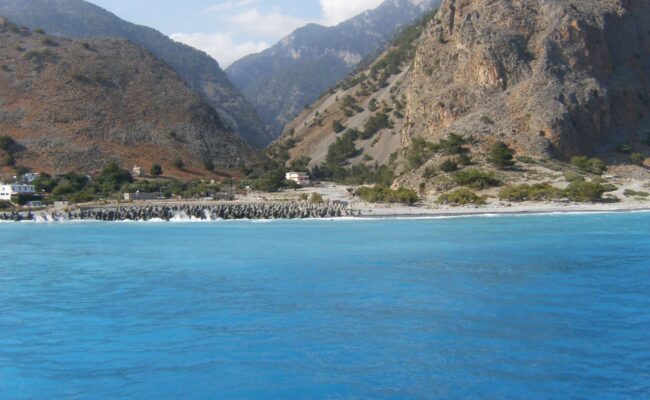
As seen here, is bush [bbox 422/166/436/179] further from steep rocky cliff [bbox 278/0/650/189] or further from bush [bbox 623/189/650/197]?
bush [bbox 623/189/650/197]

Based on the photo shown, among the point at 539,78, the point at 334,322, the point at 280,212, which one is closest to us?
the point at 334,322

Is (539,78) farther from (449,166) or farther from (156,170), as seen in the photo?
(156,170)

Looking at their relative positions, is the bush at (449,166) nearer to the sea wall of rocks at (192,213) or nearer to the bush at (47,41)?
the sea wall of rocks at (192,213)

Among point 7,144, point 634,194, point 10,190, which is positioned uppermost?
point 7,144

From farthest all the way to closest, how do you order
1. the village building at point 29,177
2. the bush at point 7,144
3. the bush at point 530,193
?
1. the bush at point 7,144
2. the village building at point 29,177
3. the bush at point 530,193

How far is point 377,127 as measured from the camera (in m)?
98.8

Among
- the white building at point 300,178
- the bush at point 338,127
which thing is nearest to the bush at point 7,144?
the white building at point 300,178

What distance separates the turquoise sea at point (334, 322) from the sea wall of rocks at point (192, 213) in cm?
2218

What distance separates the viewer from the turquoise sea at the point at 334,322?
11.2 meters

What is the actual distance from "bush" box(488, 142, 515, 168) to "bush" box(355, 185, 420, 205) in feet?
29.7

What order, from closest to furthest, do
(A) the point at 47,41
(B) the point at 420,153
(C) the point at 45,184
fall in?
1. (B) the point at 420,153
2. (C) the point at 45,184
3. (A) the point at 47,41

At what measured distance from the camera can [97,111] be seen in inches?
3462

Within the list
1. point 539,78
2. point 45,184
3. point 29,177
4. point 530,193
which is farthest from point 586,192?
point 29,177

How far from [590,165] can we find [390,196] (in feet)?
67.4
